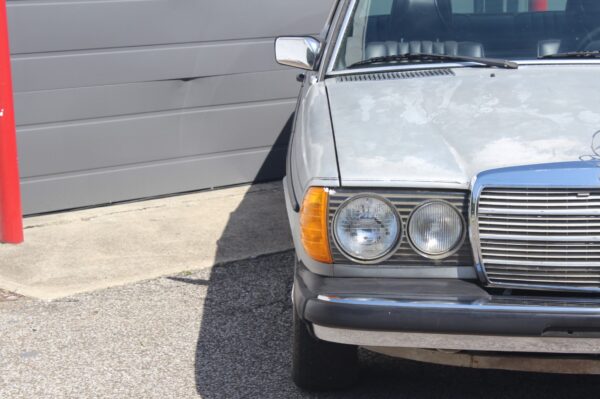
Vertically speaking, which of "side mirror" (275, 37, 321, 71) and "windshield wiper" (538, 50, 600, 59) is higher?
"windshield wiper" (538, 50, 600, 59)

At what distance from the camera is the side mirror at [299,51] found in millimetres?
4957

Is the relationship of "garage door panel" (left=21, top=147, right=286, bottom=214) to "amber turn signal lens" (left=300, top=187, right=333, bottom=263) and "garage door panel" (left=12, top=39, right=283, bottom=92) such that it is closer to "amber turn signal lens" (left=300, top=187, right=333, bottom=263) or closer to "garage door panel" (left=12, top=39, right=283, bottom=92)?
"garage door panel" (left=12, top=39, right=283, bottom=92)

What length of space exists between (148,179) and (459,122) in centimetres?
395

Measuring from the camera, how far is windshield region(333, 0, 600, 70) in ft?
14.9

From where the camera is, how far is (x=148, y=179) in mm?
7367

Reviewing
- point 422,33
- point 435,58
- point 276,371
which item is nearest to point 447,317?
point 276,371

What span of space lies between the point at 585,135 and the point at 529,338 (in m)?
0.75

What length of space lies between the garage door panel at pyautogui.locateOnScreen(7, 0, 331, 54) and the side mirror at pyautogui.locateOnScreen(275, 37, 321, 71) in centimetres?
226

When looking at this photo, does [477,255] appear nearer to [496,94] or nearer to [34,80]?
[496,94]

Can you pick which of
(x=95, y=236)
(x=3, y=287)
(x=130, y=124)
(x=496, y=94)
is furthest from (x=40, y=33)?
(x=496, y=94)

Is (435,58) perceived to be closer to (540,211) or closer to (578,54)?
(578,54)

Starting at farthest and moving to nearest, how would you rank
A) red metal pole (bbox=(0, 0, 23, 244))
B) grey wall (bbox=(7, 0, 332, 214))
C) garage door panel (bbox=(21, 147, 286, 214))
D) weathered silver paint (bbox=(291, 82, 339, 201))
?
1. garage door panel (bbox=(21, 147, 286, 214))
2. grey wall (bbox=(7, 0, 332, 214))
3. red metal pole (bbox=(0, 0, 23, 244))
4. weathered silver paint (bbox=(291, 82, 339, 201))

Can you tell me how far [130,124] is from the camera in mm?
7203

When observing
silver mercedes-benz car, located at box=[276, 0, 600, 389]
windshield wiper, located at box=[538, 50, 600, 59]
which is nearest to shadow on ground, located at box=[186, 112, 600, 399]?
silver mercedes-benz car, located at box=[276, 0, 600, 389]
